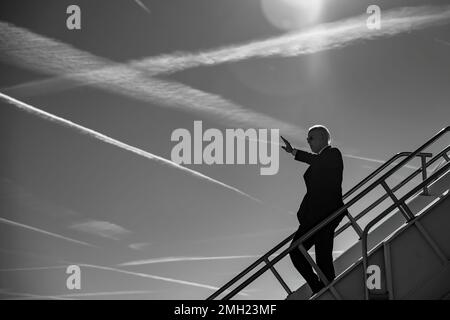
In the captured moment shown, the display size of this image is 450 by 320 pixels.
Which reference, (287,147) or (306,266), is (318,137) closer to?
(287,147)

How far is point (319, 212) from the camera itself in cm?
536

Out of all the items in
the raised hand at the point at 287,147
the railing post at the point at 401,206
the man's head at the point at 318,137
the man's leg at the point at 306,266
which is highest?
the raised hand at the point at 287,147

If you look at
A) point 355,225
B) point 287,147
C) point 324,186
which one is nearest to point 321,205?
point 324,186

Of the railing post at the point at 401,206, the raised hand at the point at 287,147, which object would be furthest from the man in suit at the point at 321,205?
the railing post at the point at 401,206

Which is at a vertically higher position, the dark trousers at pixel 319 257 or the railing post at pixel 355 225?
the railing post at pixel 355 225

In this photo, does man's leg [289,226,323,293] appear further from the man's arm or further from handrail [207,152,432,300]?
the man's arm

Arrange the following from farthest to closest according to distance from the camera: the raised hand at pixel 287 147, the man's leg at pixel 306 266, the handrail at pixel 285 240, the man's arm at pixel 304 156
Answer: the raised hand at pixel 287 147 < the handrail at pixel 285 240 < the man's arm at pixel 304 156 < the man's leg at pixel 306 266

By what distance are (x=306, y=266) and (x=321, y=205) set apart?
61cm

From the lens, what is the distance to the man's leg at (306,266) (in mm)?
5359

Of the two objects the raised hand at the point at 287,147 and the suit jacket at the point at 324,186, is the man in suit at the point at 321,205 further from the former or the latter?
the raised hand at the point at 287,147
